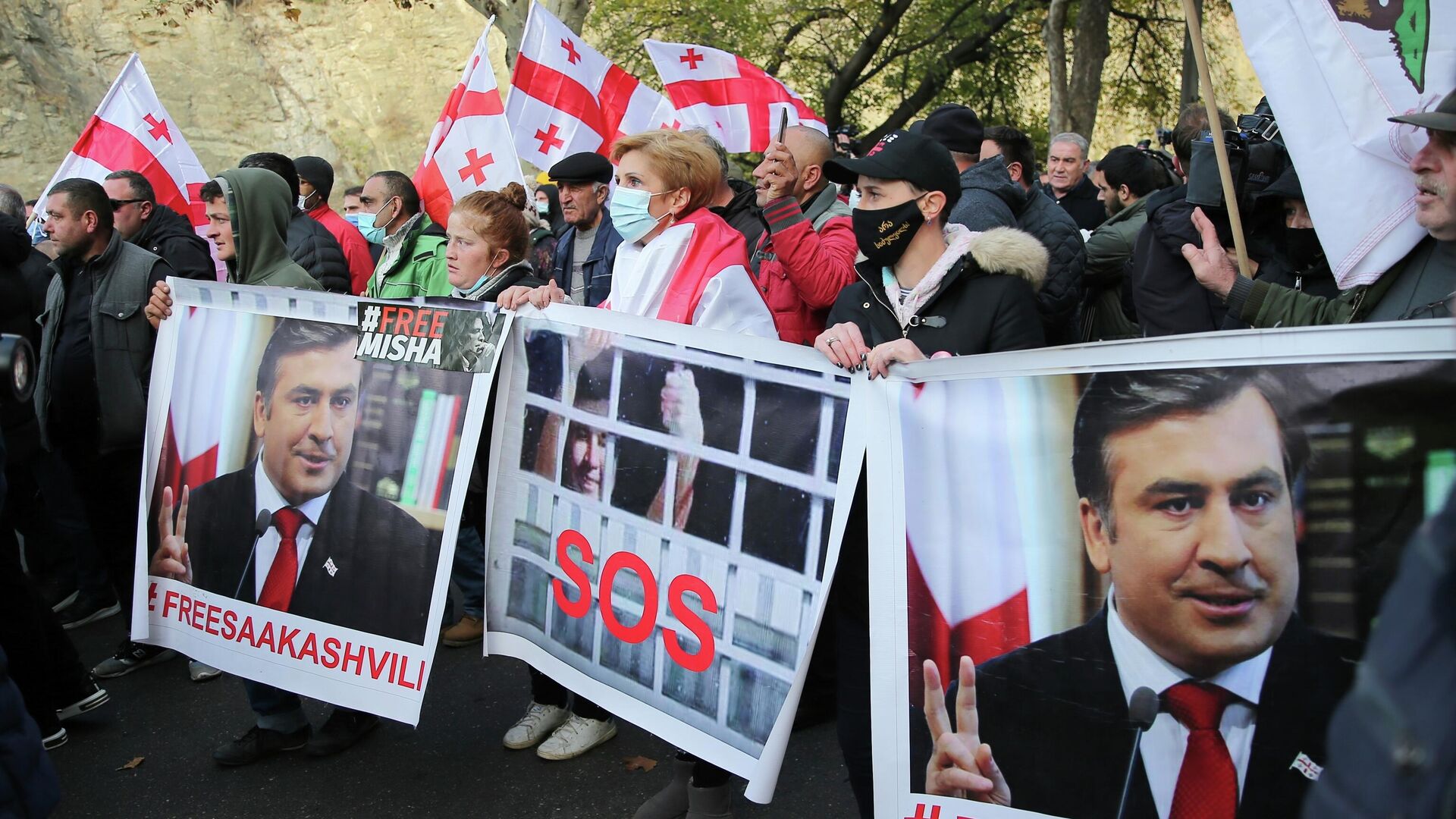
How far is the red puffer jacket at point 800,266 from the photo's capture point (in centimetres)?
407

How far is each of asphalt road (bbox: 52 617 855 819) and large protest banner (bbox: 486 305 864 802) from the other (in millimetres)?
624

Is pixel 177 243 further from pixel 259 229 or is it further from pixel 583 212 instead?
pixel 583 212

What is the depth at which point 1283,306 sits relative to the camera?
3.19m

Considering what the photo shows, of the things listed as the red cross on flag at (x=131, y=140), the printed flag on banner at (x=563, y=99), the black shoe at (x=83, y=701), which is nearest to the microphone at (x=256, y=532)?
the black shoe at (x=83, y=701)

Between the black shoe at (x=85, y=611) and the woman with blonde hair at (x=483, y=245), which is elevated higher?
the woman with blonde hair at (x=483, y=245)

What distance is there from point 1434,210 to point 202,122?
907 inches

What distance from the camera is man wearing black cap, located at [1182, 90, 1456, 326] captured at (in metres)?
2.42

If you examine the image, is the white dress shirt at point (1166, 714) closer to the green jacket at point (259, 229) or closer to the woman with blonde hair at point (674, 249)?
the woman with blonde hair at point (674, 249)

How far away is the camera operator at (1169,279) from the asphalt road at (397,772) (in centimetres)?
198

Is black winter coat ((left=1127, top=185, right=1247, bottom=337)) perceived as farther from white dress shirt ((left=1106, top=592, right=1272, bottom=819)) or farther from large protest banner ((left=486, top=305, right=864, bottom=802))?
Answer: white dress shirt ((left=1106, top=592, right=1272, bottom=819))

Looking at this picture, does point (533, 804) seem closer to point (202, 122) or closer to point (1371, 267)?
point (1371, 267)

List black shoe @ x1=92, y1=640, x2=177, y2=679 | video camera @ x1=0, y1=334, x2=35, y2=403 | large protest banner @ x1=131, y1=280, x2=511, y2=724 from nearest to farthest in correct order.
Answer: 1. video camera @ x1=0, y1=334, x2=35, y2=403
2. large protest banner @ x1=131, y1=280, x2=511, y2=724
3. black shoe @ x1=92, y1=640, x2=177, y2=679

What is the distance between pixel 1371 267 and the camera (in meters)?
2.80

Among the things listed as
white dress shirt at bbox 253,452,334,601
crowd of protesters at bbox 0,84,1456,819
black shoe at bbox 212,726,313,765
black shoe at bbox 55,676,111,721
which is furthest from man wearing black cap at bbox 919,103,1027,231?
black shoe at bbox 55,676,111,721
